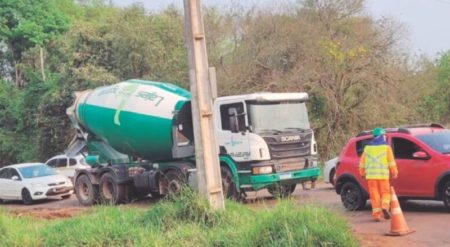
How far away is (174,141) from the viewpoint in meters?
16.9

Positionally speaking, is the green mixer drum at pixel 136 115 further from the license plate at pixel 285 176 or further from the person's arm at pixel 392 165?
the person's arm at pixel 392 165

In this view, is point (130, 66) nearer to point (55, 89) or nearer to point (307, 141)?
point (55, 89)

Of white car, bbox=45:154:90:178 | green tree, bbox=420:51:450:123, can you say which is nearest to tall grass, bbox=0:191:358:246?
white car, bbox=45:154:90:178

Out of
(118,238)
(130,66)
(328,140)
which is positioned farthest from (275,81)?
(118,238)

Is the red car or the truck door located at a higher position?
the truck door

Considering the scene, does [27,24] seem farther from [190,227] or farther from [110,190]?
[190,227]

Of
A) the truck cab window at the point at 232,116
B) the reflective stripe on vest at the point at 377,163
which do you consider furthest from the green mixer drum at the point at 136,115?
the reflective stripe on vest at the point at 377,163

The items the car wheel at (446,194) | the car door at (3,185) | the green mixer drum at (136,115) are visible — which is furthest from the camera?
the car door at (3,185)

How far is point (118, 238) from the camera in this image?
32.5 ft

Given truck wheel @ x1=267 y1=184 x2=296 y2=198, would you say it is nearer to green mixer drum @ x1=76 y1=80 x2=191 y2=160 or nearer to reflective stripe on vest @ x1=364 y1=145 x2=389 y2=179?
green mixer drum @ x1=76 y1=80 x2=191 y2=160

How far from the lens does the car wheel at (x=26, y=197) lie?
23.3 meters

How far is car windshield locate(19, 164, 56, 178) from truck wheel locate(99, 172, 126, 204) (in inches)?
220

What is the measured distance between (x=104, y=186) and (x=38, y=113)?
23432 millimetres

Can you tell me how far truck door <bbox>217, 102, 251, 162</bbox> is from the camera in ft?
52.2
